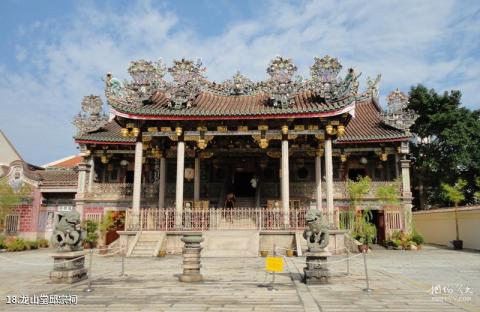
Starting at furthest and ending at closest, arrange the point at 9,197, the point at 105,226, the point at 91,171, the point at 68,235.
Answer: the point at 91,171, the point at 9,197, the point at 105,226, the point at 68,235

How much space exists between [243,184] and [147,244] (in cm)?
969

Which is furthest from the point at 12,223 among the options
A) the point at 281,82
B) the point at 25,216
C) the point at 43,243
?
the point at 281,82

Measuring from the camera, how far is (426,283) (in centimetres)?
927

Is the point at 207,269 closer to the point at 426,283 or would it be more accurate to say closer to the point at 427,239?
the point at 426,283

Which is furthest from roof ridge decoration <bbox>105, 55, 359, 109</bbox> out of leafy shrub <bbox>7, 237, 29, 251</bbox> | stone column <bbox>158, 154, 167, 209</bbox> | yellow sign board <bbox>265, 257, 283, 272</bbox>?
leafy shrub <bbox>7, 237, 29, 251</bbox>

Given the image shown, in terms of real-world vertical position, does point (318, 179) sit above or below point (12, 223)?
above

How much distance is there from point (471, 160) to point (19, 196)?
33483 mm

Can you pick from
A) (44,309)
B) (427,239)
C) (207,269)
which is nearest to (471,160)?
(427,239)

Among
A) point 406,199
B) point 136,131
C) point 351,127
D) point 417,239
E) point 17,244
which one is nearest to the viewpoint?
point 136,131

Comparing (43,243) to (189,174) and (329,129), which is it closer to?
(189,174)

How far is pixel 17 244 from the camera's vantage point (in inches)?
898

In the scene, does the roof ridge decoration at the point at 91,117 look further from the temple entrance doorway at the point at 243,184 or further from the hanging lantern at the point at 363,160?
the hanging lantern at the point at 363,160

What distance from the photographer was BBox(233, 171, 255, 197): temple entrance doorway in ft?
79.8

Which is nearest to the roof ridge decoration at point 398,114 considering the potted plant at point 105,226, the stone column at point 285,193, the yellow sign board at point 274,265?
the stone column at point 285,193
